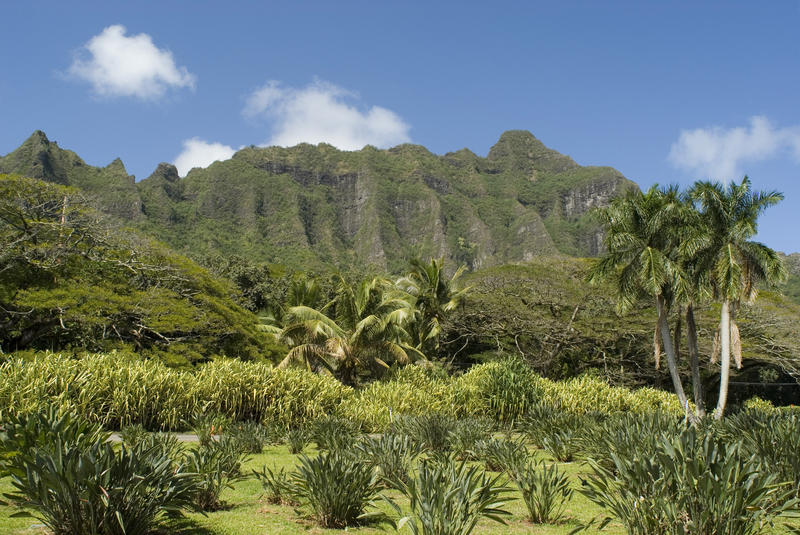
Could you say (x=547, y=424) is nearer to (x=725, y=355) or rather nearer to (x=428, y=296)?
(x=725, y=355)

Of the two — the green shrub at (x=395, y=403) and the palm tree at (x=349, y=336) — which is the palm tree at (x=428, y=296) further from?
the green shrub at (x=395, y=403)

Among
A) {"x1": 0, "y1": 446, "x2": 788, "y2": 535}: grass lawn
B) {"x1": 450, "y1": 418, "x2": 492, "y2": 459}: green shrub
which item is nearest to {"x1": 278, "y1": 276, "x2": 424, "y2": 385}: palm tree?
{"x1": 450, "y1": 418, "x2": 492, "y2": 459}: green shrub

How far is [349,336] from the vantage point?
21.6 metres

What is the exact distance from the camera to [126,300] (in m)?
17.8

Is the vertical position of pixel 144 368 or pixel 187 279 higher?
pixel 187 279

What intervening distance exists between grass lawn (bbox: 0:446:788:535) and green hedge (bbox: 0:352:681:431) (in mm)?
3100

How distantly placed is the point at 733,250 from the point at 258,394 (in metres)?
17.9

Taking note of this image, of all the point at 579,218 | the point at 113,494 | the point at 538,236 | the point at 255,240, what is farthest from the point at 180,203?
the point at 113,494

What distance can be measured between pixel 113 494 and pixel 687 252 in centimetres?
2045

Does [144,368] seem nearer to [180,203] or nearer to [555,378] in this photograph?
[555,378]

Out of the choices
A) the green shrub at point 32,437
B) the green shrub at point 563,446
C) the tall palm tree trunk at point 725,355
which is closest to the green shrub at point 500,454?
the green shrub at point 563,446

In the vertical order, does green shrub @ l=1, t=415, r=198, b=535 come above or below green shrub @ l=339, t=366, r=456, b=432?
above

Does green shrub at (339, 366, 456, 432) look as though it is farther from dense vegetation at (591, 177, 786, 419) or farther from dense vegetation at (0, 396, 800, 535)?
dense vegetation at (591, 177, 786, 419)

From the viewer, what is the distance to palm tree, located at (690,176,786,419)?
64.1ft
